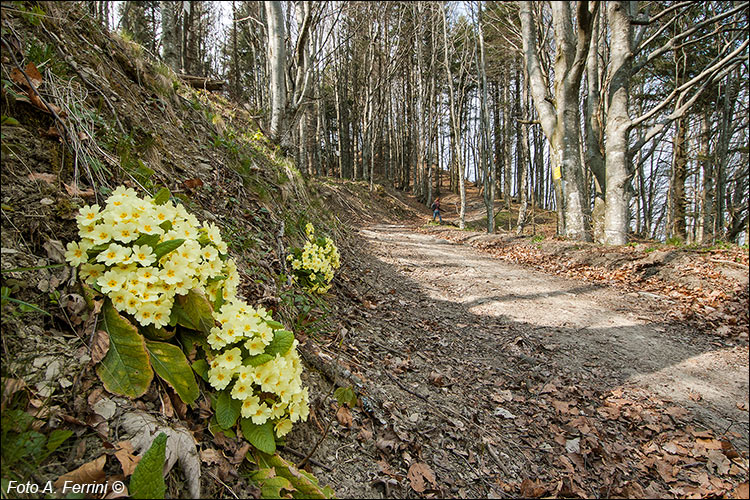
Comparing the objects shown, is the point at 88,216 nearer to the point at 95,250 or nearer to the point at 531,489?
the point at 95,250

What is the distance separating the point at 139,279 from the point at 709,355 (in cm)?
495

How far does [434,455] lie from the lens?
1.91 meters

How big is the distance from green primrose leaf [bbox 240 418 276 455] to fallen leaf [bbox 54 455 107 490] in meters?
0.50

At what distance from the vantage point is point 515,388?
9.22 feet

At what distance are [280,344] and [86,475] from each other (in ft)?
2.48

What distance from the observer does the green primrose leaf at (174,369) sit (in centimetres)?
136

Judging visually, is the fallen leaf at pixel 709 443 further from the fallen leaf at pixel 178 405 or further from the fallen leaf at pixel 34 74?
the fallen leaf at pixel 34 74

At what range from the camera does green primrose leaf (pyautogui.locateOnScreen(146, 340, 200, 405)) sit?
53.7 inches

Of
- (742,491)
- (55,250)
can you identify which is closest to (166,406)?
(55,250)

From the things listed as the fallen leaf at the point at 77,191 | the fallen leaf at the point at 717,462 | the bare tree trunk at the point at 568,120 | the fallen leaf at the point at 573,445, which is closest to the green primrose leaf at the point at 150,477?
the fallen leaf at the point at 77,191

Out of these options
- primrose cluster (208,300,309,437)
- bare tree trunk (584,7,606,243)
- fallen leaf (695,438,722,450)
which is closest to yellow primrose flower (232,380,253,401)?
primrose cluster (208,300,309,437)

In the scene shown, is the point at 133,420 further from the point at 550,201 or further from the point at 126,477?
the point at 550,201

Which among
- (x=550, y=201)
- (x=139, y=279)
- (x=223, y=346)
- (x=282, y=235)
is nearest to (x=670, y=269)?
(x=282, y=235)

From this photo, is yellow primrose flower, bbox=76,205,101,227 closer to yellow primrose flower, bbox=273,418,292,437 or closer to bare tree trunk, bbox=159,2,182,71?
yellow primrose flower, bbox=273,418,292,437
